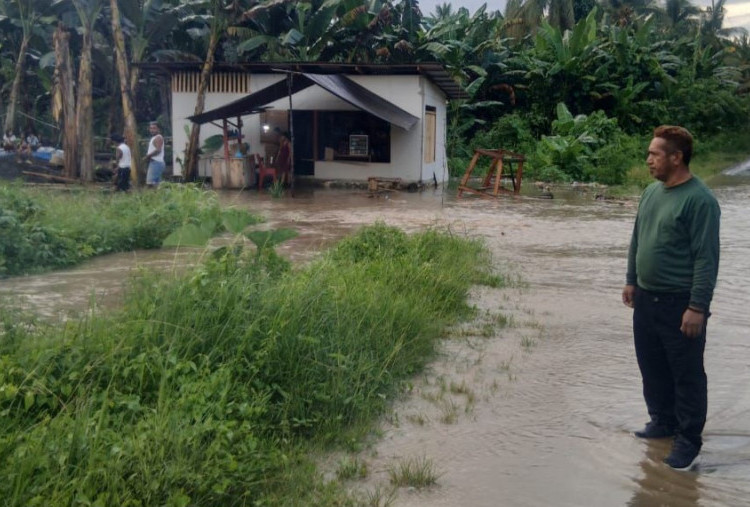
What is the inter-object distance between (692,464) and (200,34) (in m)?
24.5

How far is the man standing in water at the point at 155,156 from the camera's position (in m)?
19.1

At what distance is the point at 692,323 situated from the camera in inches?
185

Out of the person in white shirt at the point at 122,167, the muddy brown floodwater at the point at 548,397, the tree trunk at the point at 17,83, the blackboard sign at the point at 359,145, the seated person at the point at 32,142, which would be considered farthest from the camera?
the tree trunk at the point at 17,83

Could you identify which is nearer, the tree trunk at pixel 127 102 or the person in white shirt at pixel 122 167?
the person in white shirt at pixel 122 167

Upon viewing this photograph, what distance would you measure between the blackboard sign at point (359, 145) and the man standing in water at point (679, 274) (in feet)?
64.2

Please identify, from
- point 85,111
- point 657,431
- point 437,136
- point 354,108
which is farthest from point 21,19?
point 657,431

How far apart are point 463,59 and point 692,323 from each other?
91.0 ft

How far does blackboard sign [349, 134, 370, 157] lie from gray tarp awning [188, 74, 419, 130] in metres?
2.15

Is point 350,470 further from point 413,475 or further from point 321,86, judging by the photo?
point 321,86

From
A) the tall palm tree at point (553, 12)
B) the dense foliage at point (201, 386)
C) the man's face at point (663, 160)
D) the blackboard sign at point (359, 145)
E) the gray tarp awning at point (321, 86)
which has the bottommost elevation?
the dense foliage at point (201, 386)

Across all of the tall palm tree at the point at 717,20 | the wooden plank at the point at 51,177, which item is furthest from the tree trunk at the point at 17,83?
the tall palm tree at the point at 717,20

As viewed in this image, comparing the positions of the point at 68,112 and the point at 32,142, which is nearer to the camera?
the point at 68,112

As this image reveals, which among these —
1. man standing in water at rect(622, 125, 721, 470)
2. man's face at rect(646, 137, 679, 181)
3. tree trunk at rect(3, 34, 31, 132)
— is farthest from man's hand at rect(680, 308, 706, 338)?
tree trunk at rect(3, 34, 31, 132)

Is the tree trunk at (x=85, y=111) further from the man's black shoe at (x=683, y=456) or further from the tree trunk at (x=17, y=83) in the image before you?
the man's black shoe at (x=683, y=456)
